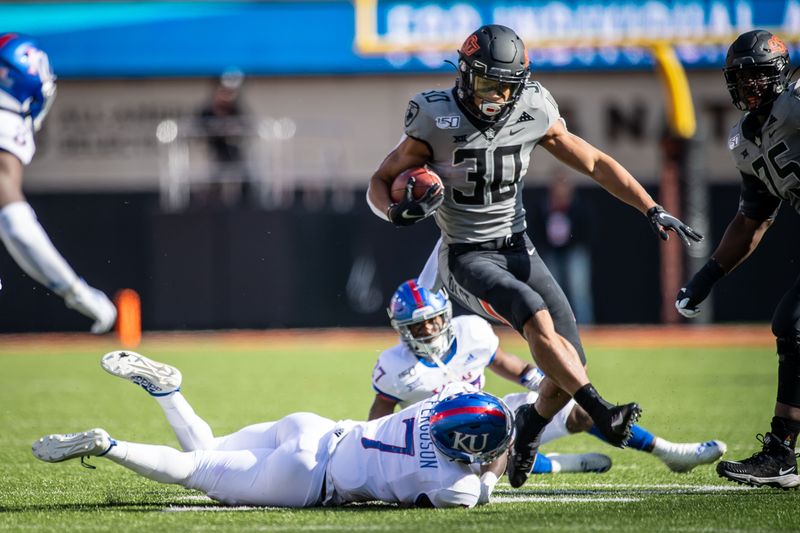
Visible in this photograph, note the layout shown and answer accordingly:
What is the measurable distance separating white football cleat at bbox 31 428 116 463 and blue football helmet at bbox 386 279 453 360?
5.56 ft

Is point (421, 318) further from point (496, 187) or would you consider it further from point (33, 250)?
point (33, 250)

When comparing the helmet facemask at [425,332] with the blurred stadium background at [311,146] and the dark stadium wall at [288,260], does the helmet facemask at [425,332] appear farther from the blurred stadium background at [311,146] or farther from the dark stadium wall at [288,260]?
the dark stadium wall at [288,260]

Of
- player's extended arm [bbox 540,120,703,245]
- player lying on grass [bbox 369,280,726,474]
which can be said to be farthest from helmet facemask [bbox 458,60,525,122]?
player lying on grass [bbox 369,280,726,474]

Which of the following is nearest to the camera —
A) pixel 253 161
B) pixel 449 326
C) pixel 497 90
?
pixel 497 90

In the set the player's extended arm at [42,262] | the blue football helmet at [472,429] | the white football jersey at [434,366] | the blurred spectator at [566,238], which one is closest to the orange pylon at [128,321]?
the blurred spectator at [566,238]

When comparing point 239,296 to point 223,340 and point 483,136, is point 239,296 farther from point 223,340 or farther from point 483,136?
point 483,136

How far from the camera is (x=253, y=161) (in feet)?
56.7

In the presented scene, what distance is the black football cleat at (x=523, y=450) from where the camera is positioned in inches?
209

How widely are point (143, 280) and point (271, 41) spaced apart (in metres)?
4.55

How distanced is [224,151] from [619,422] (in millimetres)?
12086

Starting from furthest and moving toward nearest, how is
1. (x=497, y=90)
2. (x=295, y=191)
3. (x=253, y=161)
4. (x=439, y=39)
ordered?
(x=253, y=161) < (x=295, y=191) < (x=439, y=39) < (x=497, y=90)

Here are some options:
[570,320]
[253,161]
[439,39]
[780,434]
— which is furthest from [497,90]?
[253,161]

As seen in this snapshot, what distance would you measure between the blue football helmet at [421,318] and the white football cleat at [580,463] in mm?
826

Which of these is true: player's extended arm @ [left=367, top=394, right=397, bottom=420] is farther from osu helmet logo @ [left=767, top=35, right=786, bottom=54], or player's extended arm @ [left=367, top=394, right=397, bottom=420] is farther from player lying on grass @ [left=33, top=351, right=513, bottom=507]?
A: osu helmet logo @ [left=767, top=35, right=786, bottom=54]
